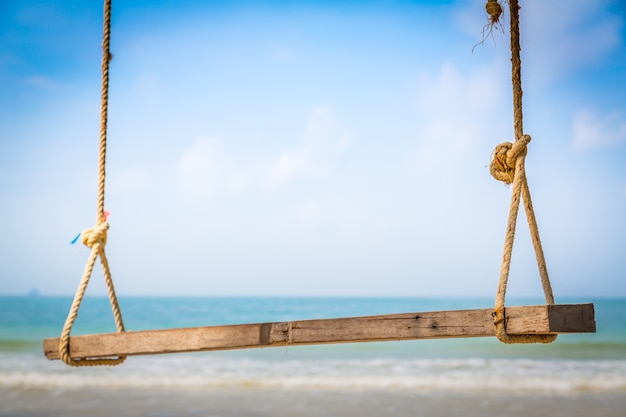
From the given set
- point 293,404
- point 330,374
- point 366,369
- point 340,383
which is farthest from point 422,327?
point 366,369

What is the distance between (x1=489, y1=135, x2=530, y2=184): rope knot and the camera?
1.64 metres

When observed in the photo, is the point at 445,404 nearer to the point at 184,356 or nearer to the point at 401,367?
the point at 401,367

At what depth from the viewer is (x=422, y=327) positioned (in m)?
1.53

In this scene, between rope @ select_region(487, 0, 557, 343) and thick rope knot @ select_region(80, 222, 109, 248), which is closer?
rope @ select_region(487, 0, 557, 343)

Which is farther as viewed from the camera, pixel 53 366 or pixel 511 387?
pixel 53 366

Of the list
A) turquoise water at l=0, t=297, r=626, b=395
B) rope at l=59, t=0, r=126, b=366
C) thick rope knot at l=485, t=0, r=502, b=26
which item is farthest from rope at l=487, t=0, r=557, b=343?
turquoise water at l=0, t=297, r=626, b=395

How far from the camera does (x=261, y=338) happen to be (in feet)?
5.49

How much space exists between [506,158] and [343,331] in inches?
27.3

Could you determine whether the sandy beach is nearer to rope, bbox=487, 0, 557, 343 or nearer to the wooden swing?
the wooden swing

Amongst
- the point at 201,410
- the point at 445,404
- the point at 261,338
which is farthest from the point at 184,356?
the point at 261,338

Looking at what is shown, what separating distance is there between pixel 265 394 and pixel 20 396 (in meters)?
2.53

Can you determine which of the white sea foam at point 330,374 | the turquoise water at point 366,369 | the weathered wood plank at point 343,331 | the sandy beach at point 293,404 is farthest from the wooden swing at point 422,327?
the white sea foam at point 330,374

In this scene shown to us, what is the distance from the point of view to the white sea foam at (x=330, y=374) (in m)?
6.73

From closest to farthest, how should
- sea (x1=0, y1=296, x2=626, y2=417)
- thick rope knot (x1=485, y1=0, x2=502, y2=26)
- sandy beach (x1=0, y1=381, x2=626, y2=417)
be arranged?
thick rope knot (x1=485, y1=0, x2=502, y2=26) → sandy beach (x1=0, y1=381, x2=626, y2=417) → sea (x1=0, y1=296, x2=626, y2=417)
